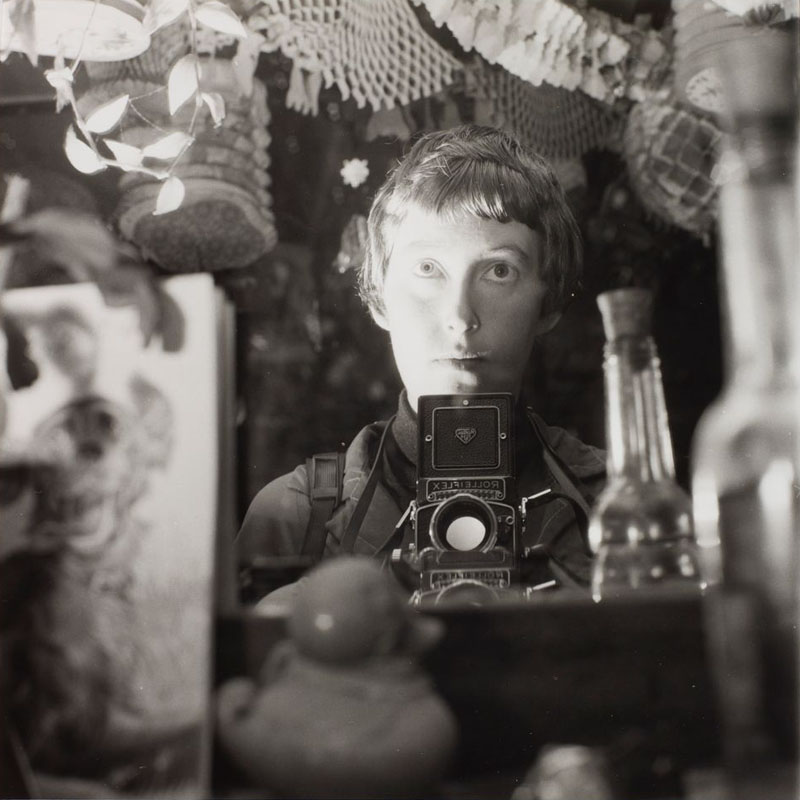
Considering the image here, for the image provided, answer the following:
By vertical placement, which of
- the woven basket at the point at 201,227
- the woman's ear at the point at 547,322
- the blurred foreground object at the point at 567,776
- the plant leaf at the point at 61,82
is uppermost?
the plant leaf at the point at 61,82

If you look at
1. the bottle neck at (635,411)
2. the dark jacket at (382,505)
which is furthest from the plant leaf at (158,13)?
the bottle neck at (635,411)

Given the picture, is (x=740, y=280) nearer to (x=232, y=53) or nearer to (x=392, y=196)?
(x=392, y=196)

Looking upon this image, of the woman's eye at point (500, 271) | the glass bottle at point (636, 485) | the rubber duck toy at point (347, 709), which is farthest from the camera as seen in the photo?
the woman's eye at point (500, 271)

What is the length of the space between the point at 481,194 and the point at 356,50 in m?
0.22

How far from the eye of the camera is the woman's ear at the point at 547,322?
1.06m

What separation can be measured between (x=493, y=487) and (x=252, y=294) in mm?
344

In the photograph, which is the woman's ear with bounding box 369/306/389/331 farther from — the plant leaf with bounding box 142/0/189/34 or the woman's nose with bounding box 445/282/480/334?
the plant leaf with bounding box 142/0/189/34

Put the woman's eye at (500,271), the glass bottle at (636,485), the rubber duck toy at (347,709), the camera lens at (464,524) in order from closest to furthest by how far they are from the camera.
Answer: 1. the rubber duck toy at (347,709)
2. the glass bottle at (636,485)
3. the camera lens at (464,524)
4. the woman's eye at (500,271)

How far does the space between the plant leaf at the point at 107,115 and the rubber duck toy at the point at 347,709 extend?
0.61 meters

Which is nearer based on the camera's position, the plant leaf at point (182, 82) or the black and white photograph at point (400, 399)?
the black and white photograph at point (400, 399)

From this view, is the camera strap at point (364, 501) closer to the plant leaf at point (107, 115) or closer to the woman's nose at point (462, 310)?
the woman's nose at point (462, 310)

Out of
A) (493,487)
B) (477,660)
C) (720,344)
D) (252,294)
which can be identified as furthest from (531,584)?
(252,294)

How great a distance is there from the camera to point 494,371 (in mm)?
1030

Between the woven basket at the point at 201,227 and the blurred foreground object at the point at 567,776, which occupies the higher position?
the woven basket at the point at 201,227
